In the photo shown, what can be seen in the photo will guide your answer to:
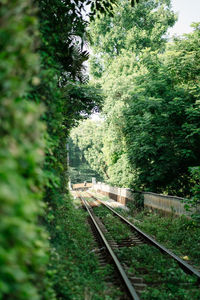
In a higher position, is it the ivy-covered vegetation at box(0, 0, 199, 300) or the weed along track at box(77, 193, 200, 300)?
the ivy-covered vegetation at box(0, 0, 199, 300)

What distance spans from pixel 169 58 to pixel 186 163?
269 inches

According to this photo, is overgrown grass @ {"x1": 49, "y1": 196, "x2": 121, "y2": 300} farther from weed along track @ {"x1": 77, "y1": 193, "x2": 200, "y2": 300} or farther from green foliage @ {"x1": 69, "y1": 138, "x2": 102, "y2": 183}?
green foliage @ {"x1": 69, "y1": 138, "x2": 102, "y2": 183}

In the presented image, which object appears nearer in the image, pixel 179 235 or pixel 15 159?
pixel 15 159

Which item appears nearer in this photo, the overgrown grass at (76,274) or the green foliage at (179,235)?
the overgrown grass at (76,274)

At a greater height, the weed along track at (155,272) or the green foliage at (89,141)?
the green foliage at (89,141)

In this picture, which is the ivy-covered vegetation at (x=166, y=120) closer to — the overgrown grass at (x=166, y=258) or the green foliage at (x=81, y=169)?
the overgrown grass at (x=166, y=258)

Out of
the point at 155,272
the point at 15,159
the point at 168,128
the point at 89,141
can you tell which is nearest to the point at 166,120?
the point at 168,128

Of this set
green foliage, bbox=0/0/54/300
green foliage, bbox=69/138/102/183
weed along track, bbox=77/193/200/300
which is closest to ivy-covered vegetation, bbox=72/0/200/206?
weed along track, bbox=77/193/200/300

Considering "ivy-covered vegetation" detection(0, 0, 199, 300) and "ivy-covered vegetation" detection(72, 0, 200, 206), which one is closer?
"ivy-covered vegetation" detection(0, 0, 199, 300)

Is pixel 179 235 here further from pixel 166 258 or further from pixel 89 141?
pixel 89 141

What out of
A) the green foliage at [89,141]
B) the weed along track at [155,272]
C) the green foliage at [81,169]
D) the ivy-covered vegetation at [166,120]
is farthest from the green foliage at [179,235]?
the green foliage at [81,169]

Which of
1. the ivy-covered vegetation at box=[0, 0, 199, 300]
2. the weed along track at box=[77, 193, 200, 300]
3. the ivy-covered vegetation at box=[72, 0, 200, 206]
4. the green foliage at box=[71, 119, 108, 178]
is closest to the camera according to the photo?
the ivy-covered vegetation at box=[0, 0, 199, 300]

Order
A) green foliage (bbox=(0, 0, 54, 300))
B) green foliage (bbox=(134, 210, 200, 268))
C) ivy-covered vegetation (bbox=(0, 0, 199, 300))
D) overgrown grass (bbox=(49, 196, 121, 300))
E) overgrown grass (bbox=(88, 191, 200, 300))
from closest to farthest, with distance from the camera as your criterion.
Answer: green foliage (bbox=(0, 0, 54, 300)) → ivy-covered vegetation (bbox=(0, 0, 199, 300)) → overgrown grass (bbox=(49, 196, 121, 300)) → overgrown grass (bbox=(88, 191, 200, 300)) → green foliage (bbox=(134, 210, 200, 268))

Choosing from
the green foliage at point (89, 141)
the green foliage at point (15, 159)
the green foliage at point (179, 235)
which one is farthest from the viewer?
the green foliage at point (89, 141)
